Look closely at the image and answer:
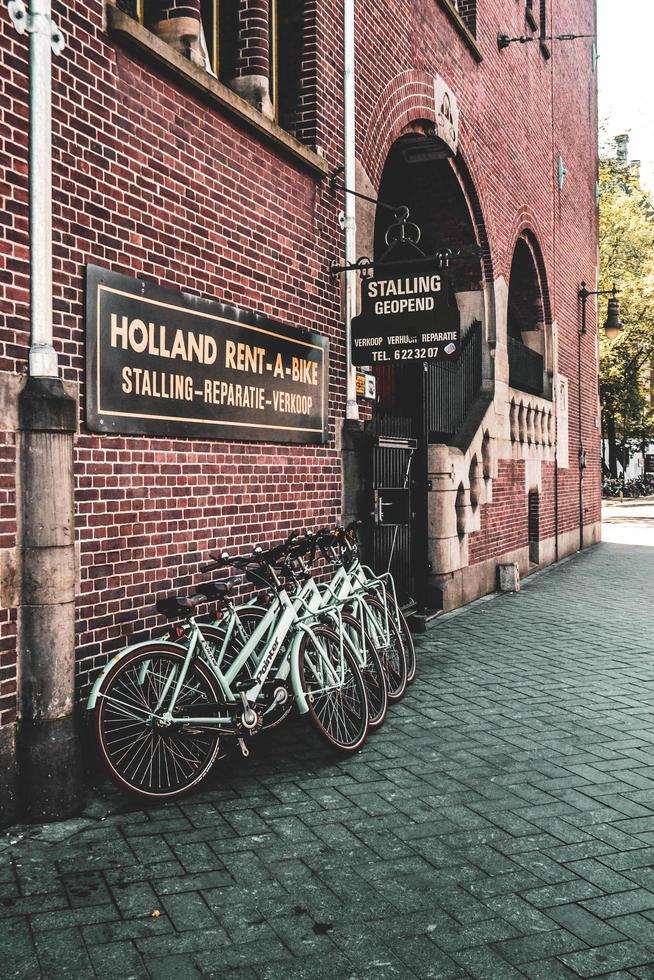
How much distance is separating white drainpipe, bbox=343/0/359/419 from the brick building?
0.09 metres

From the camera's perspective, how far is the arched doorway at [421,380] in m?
8.92

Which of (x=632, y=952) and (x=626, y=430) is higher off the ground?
(x=626, y=430)

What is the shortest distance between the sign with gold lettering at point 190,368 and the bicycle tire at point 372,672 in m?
1.48

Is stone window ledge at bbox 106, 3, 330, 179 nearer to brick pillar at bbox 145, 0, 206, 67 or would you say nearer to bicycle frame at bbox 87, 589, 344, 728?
brick pillar at bbox 145, 0, 206, 67

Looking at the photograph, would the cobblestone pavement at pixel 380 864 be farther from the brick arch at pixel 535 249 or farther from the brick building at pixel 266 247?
the brick arch at pixel 535 249

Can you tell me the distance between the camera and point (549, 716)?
6.05 m

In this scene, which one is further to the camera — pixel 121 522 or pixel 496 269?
pixel 496 269

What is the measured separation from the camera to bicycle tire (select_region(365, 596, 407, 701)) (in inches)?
252

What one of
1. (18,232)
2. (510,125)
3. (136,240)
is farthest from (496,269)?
(18,232)

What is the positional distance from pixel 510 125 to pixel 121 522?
11.2m

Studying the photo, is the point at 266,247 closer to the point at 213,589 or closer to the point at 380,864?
the point at 213,589

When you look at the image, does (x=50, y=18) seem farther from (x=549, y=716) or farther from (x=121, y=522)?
(x=549, y=716)

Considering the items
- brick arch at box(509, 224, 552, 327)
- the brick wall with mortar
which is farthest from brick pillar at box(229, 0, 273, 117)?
brick arch at box(509, 224, 552, 327)

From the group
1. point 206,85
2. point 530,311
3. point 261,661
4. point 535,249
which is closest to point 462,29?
point 535,249
